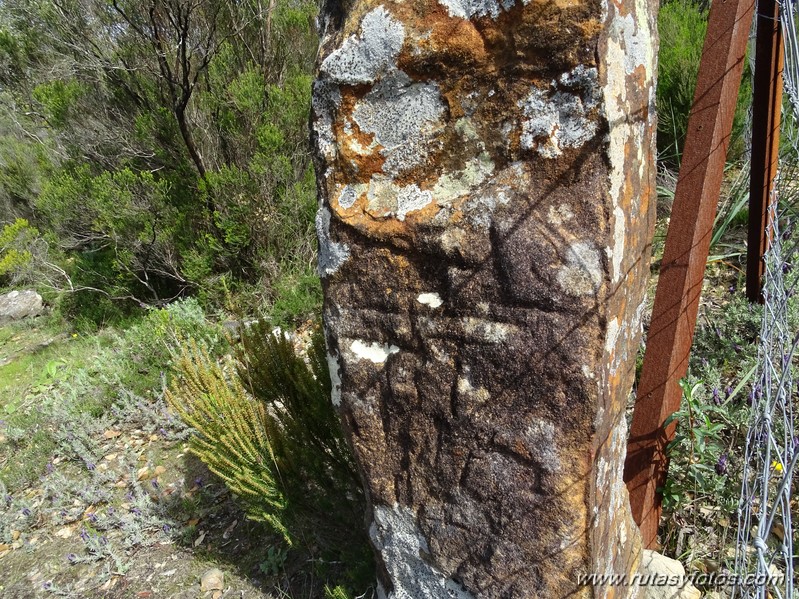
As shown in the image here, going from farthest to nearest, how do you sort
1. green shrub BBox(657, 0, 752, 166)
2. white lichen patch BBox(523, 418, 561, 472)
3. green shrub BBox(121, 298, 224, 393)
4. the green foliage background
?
the green foliage background → green shrub BBox(121, 298, 224, 393) → green shrub BBox(657, 0, 752, 166) → white lichen patch BBox(523, 418, 561, 472)

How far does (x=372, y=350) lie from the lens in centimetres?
163

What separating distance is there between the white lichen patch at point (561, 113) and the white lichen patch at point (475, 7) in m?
0.21

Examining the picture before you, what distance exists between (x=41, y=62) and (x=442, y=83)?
6994 mm

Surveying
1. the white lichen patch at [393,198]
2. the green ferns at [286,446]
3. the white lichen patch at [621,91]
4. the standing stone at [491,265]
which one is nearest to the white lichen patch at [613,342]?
the standing stone at [491,265]

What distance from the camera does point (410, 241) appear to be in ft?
4.87

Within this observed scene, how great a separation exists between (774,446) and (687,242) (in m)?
0.66

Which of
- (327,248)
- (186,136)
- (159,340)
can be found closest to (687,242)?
(327,248)

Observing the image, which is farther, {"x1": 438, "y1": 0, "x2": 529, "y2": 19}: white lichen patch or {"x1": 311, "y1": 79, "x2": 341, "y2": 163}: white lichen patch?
{"x1": 311, "y1": 79, "x2": 341, "y2": 163}: white lichen patch

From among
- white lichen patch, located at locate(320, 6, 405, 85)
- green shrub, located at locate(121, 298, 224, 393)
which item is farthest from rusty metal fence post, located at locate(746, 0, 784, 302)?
green shrub, located at locate(121, 298, 224, 393)

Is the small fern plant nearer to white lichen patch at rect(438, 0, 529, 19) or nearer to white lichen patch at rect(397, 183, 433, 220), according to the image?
white lichen patch at rect(397, 183, 433, 220)

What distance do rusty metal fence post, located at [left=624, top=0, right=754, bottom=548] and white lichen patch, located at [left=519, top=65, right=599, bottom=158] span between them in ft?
2.20

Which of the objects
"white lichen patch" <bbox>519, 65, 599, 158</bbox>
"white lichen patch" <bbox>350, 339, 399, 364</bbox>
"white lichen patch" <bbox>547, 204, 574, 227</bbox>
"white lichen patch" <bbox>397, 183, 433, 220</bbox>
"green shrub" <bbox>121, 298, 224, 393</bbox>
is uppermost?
"white lichen patch" <bbox>519, 65, 599, 158</bbox>

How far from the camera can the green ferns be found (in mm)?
2168

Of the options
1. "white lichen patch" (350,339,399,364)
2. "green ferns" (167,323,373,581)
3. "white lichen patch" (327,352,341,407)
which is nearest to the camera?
"white lichen patch" (350,339,399,364)
